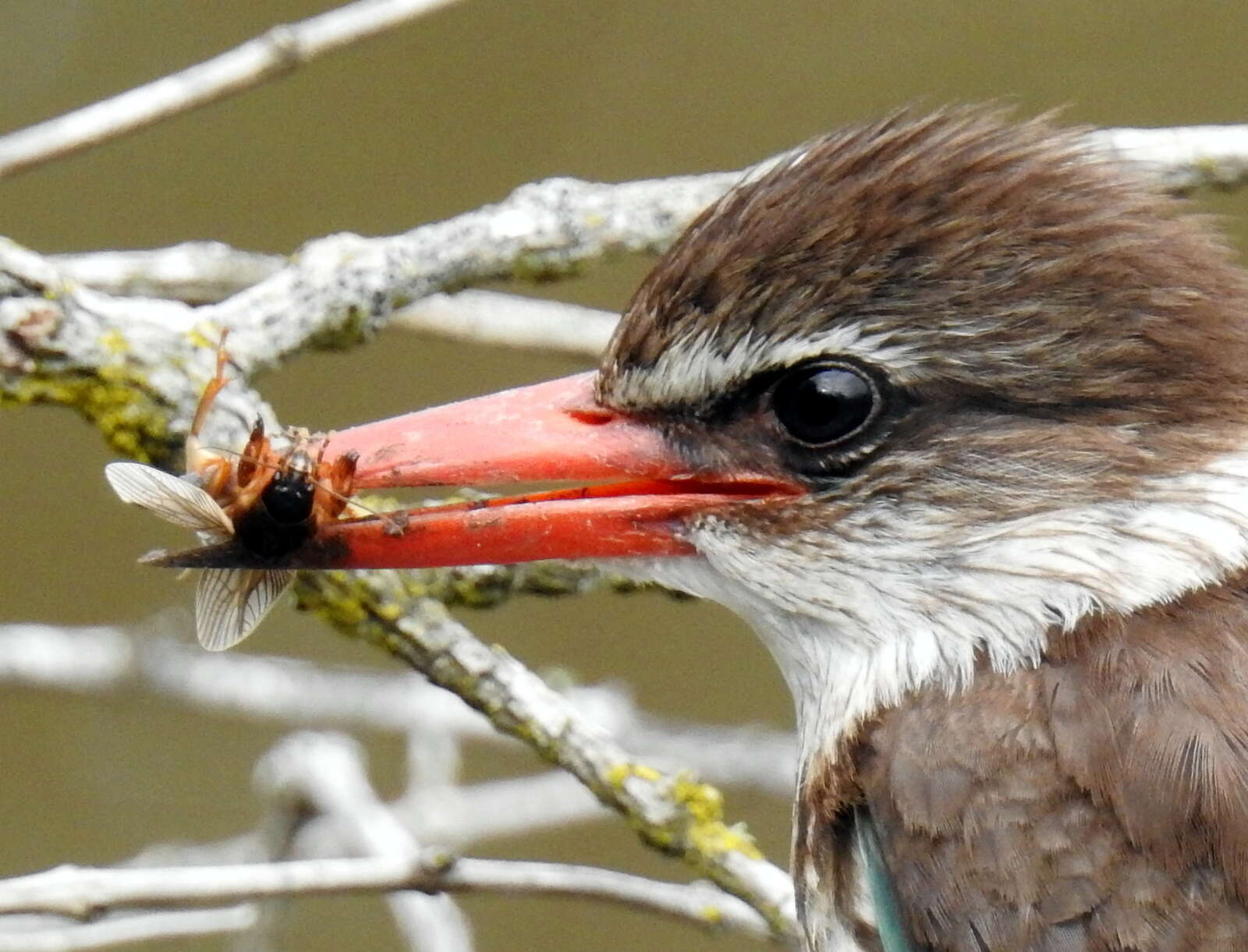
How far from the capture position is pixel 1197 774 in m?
2.87

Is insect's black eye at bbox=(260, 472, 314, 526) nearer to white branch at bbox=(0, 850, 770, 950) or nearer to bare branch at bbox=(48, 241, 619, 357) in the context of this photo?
white branch at bbox=(0, 850, 770, 950)

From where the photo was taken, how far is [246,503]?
3.13 m

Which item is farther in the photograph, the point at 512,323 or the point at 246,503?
the point at 512,323

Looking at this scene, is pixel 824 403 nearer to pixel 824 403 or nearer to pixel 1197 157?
pixel 824 403

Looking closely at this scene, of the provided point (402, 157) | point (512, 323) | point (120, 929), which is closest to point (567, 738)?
point (120, 929)

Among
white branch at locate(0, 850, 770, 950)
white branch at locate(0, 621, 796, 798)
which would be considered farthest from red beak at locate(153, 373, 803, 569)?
white branch at locate(0, 621, 796, 798)

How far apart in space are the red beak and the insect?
0.03 meters

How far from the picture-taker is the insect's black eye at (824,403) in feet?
10.4

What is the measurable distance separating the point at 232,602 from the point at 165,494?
21cm

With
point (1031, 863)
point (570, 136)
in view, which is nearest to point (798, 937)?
point (1031, 863)

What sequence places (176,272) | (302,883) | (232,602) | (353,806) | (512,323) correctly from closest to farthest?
(232,602) < (302,883) < (176,272) < (353,806) < (512,323)

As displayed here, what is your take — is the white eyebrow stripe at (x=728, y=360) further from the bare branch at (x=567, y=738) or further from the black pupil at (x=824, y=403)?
the bare branch at (x=567, y=738)

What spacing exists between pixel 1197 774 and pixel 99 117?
228cm

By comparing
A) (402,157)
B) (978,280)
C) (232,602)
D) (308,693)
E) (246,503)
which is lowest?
(308,693)
